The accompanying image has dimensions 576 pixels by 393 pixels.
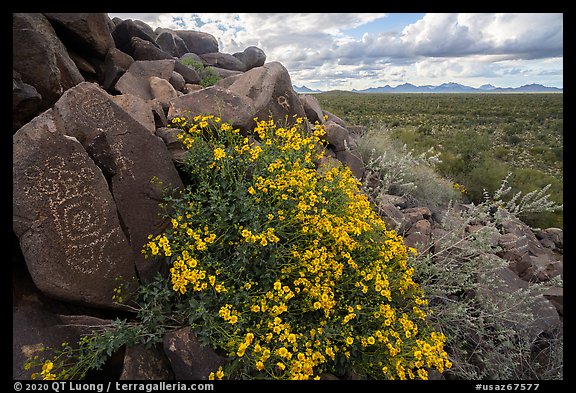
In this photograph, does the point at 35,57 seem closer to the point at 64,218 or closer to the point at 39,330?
the point at 64,218

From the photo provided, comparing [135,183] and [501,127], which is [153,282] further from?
[501,127]

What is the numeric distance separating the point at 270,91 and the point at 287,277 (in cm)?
375

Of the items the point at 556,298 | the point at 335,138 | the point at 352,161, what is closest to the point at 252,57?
the point at 335,138

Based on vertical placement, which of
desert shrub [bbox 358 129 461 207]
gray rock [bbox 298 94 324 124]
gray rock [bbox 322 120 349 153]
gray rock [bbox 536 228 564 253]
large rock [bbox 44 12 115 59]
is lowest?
gray rock [bbox 536 228 564 253]

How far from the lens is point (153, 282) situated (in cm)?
340

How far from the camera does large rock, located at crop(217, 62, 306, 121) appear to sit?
5836 mm

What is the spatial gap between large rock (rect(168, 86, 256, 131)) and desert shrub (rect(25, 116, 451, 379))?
3.62 ft

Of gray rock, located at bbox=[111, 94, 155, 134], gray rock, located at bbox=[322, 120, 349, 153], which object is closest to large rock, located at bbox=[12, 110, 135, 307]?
gray rock, located at bbox=[111, 94, 155, 134]

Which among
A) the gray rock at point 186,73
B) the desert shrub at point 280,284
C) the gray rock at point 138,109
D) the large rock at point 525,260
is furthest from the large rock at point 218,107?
the gray rock at point 186,73

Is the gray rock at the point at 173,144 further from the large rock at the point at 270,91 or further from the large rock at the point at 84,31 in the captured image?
the large rock at the point at 84,31

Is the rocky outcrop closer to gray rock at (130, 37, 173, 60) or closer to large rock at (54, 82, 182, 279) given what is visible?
large rock at (54, 82, 182, 279)

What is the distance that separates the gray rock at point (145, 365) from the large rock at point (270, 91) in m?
3.78

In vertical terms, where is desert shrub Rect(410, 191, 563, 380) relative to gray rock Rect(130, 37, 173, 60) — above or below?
below
